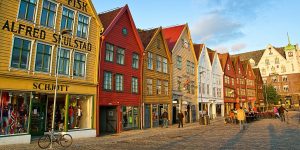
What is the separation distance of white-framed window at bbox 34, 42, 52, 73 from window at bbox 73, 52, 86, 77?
2.34 m


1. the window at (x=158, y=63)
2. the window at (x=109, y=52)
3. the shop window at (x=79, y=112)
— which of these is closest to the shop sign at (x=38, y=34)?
the window at (x=109, y=52)

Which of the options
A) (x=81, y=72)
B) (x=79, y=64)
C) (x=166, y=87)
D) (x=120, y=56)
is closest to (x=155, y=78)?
(x=166, y=87)

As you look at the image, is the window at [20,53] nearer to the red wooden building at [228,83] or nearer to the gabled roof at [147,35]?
the gabled roof at [147,35]

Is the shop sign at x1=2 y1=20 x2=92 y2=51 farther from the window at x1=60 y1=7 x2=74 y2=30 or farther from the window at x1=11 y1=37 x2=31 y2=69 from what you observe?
the window at x1=60 y1=7 x2=74 y2=30

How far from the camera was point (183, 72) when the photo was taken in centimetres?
3856

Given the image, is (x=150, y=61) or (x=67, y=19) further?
(x=150, y=61)

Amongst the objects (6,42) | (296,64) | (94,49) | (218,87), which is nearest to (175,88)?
(94,49)

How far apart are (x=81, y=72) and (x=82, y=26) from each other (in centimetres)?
393

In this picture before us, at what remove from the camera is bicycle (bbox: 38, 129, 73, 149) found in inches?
572

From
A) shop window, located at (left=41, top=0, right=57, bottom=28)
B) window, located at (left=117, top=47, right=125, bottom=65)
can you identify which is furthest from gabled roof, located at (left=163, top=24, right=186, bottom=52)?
shop window, located at (left=41, top=0, right=57, bottom=28)

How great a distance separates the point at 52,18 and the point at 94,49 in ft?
14.9

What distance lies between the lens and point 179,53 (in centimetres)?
3775

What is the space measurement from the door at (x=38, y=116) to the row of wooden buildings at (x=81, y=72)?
7 cm

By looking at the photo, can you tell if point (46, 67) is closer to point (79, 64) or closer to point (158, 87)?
point (79, 64)
